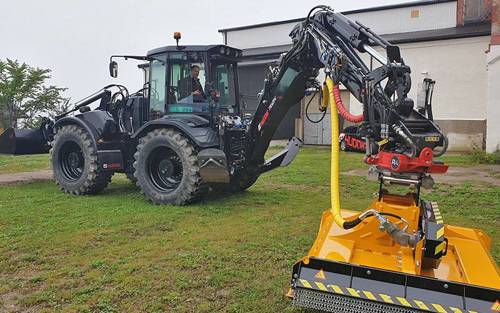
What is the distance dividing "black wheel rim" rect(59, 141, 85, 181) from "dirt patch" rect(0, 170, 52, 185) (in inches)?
92.9

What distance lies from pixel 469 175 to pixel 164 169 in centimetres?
789

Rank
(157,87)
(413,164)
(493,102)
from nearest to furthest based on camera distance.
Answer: (413,164)
(157,87)
(493,102)

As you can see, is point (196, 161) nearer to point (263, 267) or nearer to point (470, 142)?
point (263, 267)

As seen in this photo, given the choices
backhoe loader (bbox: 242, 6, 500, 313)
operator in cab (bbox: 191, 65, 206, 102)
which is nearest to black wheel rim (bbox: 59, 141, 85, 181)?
operator in cab (bbox: 191, 65, 206, 102)

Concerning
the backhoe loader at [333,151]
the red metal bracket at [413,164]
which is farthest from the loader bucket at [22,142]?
the red metal bracket at [413,164]

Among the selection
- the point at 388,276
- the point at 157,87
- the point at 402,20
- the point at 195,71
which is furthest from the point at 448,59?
the point at 388,276

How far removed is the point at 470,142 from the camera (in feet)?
60.5

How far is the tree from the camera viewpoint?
27.2m

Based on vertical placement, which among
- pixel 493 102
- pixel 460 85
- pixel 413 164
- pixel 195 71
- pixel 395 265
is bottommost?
pixel 395 265

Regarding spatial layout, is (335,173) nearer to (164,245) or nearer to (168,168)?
(164,245)

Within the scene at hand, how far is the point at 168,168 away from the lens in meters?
8.37

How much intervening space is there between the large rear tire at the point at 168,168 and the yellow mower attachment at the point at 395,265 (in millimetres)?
3471

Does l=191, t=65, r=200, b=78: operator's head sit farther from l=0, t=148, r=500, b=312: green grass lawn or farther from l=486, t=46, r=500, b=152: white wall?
l=486, t=46, r=500, b=152: white wall

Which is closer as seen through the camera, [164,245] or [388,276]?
[388,276]
